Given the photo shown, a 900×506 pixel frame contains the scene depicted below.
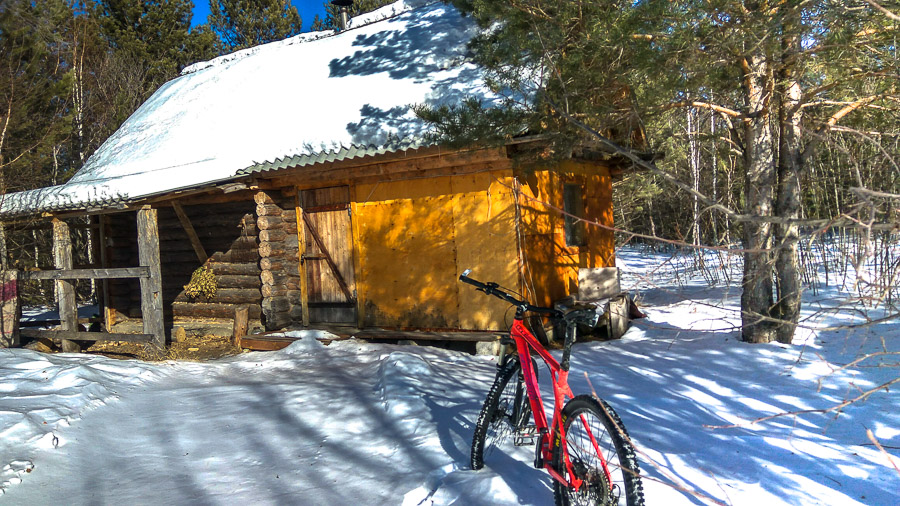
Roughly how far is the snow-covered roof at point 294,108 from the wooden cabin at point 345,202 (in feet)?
0.14

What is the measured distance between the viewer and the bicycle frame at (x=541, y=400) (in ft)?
9.77

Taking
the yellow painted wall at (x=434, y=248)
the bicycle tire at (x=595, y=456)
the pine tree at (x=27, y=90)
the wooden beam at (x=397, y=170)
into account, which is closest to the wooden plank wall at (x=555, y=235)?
the yellow painted wall at (x=434, y=248)

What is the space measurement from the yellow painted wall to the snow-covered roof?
35.0 inches

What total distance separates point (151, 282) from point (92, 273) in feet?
3.54

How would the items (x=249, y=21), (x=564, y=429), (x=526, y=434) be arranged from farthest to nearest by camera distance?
(x=249, y=21)
(x=526, y=434)
(x=564, y=429)

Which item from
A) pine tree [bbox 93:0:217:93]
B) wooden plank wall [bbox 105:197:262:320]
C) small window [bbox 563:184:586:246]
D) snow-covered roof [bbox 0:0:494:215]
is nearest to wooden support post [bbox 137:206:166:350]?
snow-covered roof [bbox 0:0:494:215]

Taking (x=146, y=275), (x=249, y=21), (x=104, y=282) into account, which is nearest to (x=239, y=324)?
(x=146, y=275)

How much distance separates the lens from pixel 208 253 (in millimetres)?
10906

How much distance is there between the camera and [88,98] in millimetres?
19484

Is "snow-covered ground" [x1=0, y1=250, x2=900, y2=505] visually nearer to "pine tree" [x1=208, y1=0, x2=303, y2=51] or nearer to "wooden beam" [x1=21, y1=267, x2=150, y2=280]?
"wooden beam" [x1=21, y1=267, x2=150, y2=280]

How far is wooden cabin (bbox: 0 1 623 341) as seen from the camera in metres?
8.02

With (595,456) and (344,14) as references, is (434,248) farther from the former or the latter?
(344,14)

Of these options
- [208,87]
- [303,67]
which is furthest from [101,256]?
[303,67]

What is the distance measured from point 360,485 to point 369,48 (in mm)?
9295
